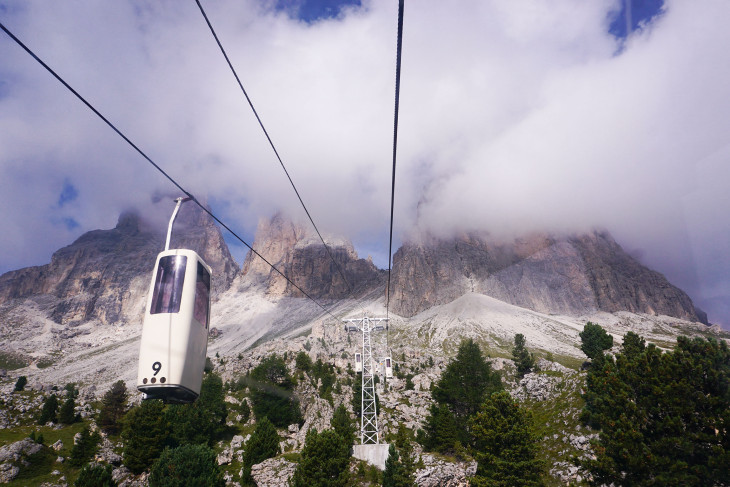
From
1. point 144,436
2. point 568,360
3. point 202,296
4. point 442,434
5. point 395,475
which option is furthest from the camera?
point 568,360

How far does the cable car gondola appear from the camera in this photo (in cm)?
1355

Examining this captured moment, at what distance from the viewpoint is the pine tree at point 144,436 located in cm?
5734

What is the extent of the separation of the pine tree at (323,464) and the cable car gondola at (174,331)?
1284 inches

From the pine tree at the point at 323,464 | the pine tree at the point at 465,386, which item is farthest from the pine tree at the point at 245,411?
the pine tree at the point at 323,464

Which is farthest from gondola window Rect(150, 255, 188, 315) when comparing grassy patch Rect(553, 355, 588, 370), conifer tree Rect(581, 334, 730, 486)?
grassy patch Rect(553, 355, 588, 370)

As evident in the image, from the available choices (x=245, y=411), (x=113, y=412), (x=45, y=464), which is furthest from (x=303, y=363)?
(x=45, y=464)

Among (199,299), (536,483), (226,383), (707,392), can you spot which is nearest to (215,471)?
(536,483)

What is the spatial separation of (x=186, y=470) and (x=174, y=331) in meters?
42.1

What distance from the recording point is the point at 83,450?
195 feet

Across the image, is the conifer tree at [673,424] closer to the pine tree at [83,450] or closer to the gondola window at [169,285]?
the gondola window at [169,285]

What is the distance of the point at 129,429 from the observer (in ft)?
201

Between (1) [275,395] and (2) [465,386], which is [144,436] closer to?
(1) [275,395]

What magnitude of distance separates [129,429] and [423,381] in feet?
225

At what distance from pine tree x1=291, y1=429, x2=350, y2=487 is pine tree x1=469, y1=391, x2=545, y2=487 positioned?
14883 millimetres
